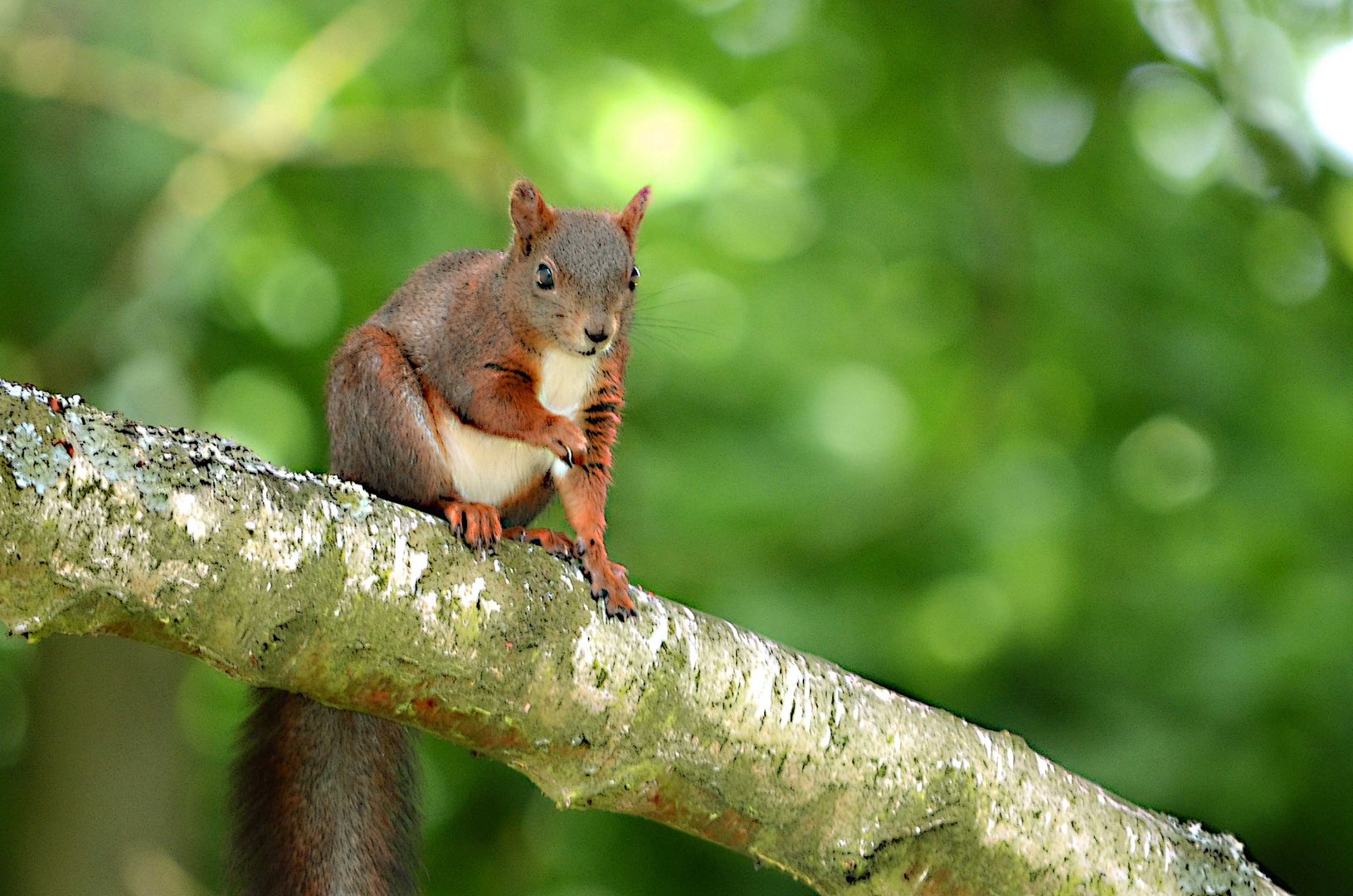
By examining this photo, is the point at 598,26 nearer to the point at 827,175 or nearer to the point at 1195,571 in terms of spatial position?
the point at 827,175

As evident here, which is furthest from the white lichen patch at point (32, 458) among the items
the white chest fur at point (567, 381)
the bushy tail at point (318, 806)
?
the white chest fur at point (567, 381)

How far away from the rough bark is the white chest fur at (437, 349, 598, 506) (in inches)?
27.1

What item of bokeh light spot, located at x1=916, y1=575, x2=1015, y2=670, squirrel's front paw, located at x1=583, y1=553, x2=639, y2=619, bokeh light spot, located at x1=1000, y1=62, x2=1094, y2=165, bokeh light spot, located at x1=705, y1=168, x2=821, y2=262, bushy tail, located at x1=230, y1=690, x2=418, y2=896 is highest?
bokeh light spot, located at x1=1000, y1=62, x2=1094, y2=165

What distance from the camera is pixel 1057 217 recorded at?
4.25m

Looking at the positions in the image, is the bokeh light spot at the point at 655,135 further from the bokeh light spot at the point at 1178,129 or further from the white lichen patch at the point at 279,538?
the white lichen patch at the point at 279,538

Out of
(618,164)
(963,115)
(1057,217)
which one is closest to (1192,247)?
(1057,217)

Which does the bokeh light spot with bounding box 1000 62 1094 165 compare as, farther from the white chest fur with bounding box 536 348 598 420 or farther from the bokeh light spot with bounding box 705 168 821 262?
the white chest fur with bounding box 536 348 598 420

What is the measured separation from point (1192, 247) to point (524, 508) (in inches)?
100

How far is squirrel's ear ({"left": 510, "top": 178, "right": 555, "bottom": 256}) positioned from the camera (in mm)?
2576

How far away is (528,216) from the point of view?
259 cm

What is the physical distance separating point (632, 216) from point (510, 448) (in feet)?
1.74

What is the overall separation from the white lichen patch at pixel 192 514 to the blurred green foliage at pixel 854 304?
1.62 meters

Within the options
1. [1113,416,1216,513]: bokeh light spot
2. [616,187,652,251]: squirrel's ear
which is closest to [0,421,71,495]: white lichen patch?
[616,187,652,251]: squirrel's ear

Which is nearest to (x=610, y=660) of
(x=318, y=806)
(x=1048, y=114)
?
(x=318, y=806)
